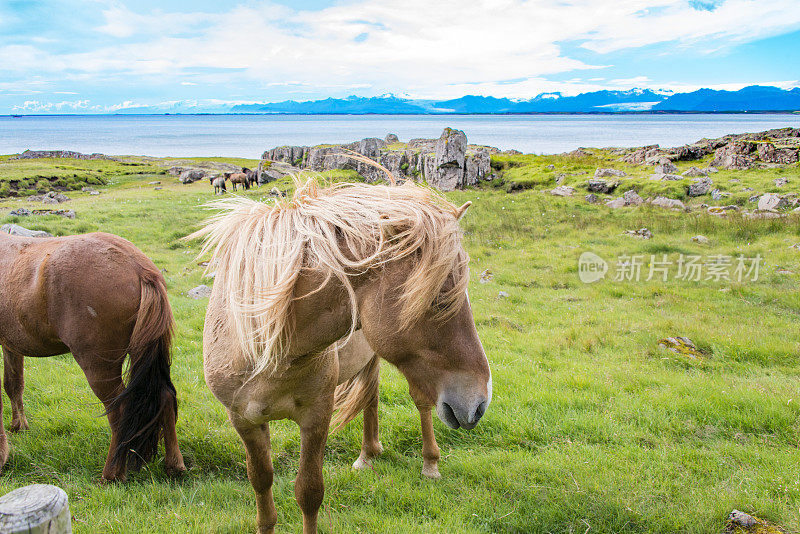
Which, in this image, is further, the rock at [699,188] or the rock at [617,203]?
the rock at [699,188]

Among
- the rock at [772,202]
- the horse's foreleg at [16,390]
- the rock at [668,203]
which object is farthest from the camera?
the rock at [668,203]

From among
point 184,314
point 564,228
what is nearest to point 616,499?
point 184,314

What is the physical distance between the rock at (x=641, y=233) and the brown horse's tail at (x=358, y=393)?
491 inches

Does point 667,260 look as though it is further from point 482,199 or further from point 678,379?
point 482,199

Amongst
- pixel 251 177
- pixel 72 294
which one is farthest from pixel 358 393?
pixel 251 177

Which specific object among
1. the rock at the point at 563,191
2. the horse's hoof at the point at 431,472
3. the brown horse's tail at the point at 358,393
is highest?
the rock at the point at 563,191

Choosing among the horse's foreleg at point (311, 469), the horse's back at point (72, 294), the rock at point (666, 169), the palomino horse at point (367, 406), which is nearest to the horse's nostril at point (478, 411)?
the horse's foreleg at point (311, 469)

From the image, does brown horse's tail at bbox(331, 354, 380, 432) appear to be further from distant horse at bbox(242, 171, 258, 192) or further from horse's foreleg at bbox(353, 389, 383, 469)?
distant horse at bbox(242, 171, 258, 192)

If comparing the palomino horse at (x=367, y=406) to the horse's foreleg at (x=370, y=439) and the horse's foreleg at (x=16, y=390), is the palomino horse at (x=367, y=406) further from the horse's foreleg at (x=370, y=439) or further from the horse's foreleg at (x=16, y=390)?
the horse's foreleg at (x=16, y=390)

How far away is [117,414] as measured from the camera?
3.94 meters

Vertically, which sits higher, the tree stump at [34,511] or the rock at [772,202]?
the rock at [772,202]

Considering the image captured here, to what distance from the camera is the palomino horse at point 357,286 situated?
189 cm

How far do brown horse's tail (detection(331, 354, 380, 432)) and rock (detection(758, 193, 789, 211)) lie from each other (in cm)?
1751

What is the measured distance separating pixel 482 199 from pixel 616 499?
61.1 feet
